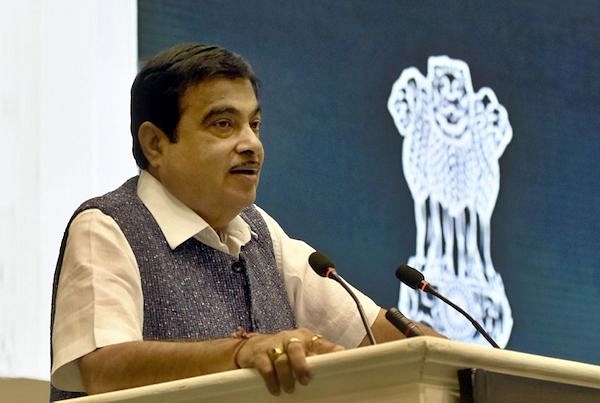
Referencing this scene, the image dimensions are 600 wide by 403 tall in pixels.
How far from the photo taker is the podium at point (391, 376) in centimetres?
150

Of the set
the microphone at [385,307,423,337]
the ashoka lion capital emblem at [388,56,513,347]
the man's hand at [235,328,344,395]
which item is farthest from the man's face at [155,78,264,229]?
the ashoka lion capital emblem at [388,56,513,347]

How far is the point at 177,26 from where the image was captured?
11.1 feet

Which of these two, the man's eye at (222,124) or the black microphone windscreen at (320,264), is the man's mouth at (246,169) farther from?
the black microphone windscreen at (320,264)

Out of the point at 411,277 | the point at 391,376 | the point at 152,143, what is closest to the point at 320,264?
the point at 411,277

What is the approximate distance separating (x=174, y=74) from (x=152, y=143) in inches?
5.3

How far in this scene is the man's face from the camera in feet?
7.47

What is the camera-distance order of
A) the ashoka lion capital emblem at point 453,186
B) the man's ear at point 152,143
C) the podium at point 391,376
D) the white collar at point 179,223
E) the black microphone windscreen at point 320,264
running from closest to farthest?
the podium at point 391,376 < the black microphone windscreen at point 320,264 < the white collar at point 179,223 < the man's ear at point 152,143 < the ashoka lion capital emblem at point 453,186

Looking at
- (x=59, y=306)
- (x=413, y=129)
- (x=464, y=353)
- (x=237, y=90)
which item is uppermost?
(x=413, y=129)

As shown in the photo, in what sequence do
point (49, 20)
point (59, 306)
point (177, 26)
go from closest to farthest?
point (59, 306) → point (49, 20) → point (177, 26)

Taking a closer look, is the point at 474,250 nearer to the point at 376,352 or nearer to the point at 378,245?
the point at 378,245

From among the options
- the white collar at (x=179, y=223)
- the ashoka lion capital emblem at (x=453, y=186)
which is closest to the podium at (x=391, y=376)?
the white collar at (x=179, y=223)

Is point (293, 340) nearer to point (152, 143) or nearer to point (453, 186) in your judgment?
point (152, 143)

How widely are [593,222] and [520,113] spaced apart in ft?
1.37

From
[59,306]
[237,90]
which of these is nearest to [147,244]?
[59,306]
